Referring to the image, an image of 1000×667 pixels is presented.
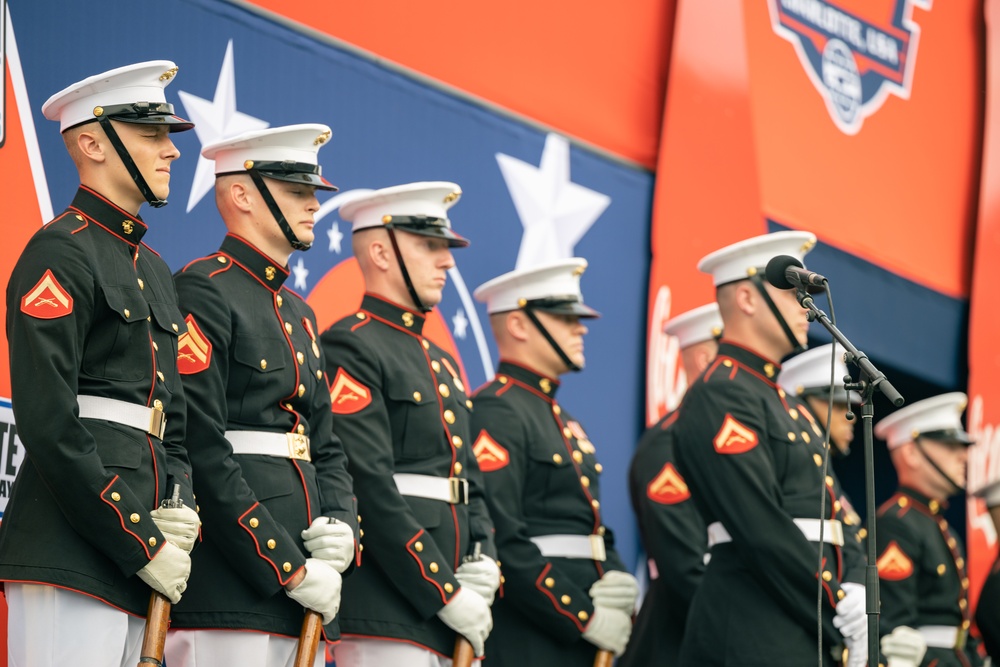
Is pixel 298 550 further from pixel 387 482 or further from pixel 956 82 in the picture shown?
pixel 956 82

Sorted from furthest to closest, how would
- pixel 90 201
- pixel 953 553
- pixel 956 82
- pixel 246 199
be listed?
pixel 956 82
pixel 953 553
pixel 246 199
pixel 90 201

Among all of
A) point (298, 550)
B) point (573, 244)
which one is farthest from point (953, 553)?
point (298, 550)

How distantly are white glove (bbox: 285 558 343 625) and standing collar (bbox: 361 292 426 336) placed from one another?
1.15 meters

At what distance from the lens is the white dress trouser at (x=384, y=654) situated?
501 centimetres

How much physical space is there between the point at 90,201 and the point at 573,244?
3.78 metres

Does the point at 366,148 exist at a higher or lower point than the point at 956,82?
lower

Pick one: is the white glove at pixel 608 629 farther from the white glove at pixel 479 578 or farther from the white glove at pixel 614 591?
the white glove at pixel 479 578

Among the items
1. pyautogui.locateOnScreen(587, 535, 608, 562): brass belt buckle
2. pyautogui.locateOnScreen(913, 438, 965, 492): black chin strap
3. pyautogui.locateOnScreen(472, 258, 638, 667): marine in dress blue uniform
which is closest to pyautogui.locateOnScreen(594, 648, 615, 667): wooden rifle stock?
pyautogui.locateOnScreen(472, 258, 638, 667): marine in dress blue uniform

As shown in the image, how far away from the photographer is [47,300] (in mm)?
3918

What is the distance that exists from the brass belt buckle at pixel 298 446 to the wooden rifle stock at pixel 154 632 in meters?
0.74

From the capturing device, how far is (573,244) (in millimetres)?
7738

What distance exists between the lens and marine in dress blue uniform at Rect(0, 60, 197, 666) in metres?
3.84

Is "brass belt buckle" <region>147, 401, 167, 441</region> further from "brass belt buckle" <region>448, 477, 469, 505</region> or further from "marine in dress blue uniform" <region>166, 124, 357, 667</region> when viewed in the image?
"brass belt buckle" <region>448, 477, 469, 505</region>

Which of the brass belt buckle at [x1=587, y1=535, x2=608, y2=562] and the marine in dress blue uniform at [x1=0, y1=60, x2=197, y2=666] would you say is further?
the brass belt buckle at [x1=587, y1=535, x2=608, y2=562]
